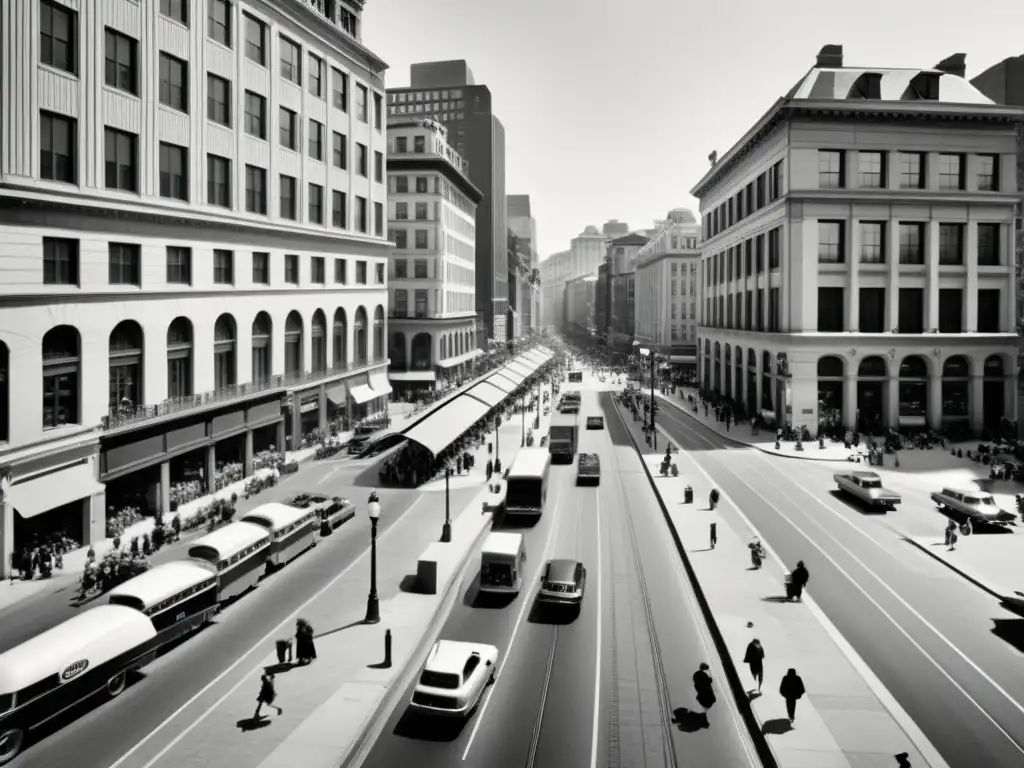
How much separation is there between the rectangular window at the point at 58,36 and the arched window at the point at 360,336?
31933mm

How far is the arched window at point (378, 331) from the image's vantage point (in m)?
66.1

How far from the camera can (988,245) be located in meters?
62.4

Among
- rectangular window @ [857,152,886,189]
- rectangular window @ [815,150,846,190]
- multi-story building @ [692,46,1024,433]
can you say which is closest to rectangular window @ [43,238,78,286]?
multi-story building @ [692,46,1024,433]

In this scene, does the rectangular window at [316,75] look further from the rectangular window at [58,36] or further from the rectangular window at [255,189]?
the rectangular window at [58,36]

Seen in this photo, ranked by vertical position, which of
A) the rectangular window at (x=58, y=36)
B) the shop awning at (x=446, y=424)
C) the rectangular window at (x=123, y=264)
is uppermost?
the rectangular window at (x=58, y=36)

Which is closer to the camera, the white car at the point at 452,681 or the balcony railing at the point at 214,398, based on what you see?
the white car at the point at 452,681

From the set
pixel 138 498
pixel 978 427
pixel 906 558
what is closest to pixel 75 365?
pixel 138 498

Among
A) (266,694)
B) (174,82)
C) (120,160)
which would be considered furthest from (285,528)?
(174,82)

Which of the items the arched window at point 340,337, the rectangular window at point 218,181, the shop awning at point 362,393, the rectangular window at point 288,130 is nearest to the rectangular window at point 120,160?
the rectangular window at point 218,181

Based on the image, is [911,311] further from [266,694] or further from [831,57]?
[266,694]

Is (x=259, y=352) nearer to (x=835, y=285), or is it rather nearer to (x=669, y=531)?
(x=669, y=531)

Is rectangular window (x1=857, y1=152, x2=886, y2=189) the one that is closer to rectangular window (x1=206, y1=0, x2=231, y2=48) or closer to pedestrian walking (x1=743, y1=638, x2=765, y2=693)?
rectangular window (x1=206, y1=0, x2=231, y2=48)

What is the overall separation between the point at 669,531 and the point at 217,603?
19653 millimetres

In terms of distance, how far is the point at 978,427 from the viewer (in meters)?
60.7
